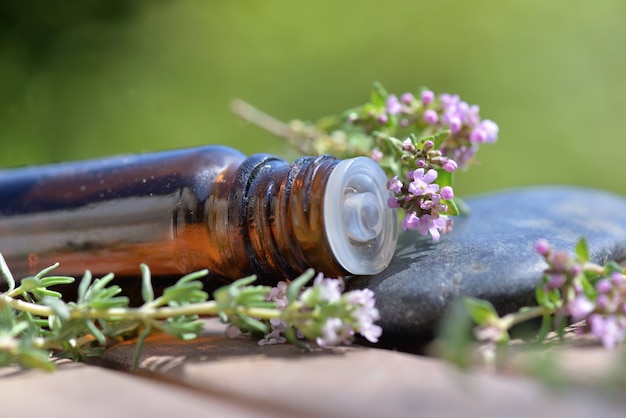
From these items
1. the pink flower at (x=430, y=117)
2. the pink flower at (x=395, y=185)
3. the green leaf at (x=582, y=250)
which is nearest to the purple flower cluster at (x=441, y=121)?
the pink flower at (x=430, y=117)

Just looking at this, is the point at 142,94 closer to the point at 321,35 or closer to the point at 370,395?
the point at 321,35

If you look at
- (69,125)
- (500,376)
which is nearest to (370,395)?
(500,376)

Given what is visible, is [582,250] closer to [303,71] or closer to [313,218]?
[313,218]

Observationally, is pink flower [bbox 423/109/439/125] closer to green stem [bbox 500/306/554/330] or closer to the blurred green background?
green stem [bbox 500/306/554/330]

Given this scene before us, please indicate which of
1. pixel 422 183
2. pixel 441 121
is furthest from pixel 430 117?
pixel 422 183

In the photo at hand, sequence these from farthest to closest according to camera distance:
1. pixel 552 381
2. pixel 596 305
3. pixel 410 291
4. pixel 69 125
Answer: pixel 69 125 → pixel 410 291 → pixel 596 305 → pixel 552 381

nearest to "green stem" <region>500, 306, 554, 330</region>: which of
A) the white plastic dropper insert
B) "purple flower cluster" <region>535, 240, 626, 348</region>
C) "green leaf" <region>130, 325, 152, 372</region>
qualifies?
"purple flower cluster" <region>535, 240, 626, 348</region>
